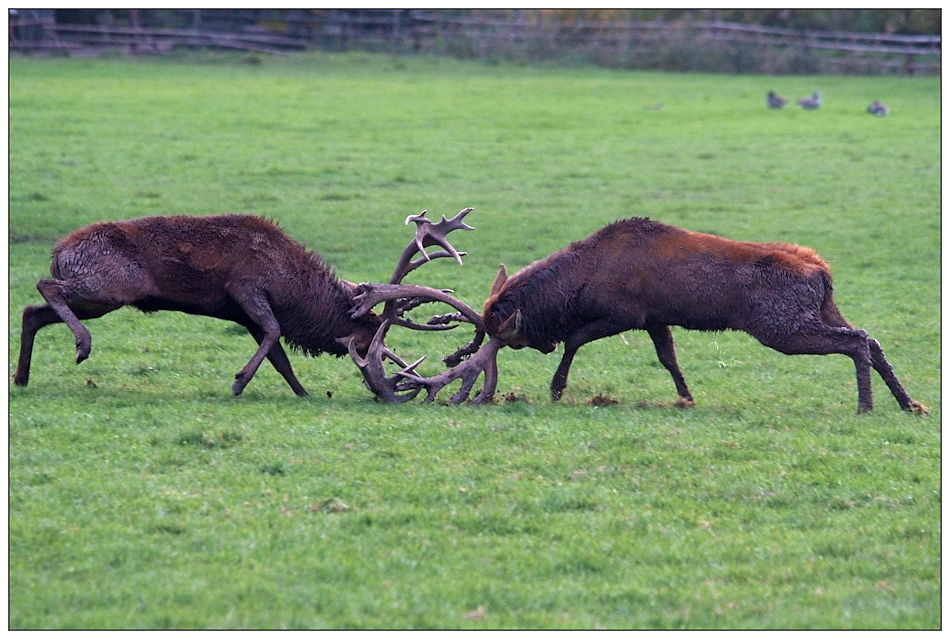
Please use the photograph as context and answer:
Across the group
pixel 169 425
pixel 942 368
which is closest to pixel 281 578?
pixel 169 425

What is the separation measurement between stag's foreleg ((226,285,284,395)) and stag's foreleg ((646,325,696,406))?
9.55ft

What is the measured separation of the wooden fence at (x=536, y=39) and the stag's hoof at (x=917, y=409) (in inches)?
1185

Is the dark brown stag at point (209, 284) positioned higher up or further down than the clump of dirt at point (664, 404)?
higher up

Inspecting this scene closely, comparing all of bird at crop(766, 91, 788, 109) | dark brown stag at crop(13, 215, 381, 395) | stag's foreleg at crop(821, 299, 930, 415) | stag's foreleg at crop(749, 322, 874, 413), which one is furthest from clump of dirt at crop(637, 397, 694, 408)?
bird at crop(766, 91, 788, 109)

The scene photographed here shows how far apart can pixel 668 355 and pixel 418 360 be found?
2001 mm

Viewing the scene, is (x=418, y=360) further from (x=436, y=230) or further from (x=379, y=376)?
(x=436, y=230)

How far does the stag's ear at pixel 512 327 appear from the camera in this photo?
936 centimetres

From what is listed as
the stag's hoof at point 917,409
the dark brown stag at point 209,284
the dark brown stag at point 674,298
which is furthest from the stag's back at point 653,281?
the dark brown stag at point 209,284

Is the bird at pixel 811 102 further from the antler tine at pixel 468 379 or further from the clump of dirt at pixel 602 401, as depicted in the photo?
the antler tine at pixel 468 379

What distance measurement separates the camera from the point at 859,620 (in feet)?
17.9

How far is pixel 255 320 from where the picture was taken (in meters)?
9.15

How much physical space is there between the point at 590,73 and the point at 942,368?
27083mm

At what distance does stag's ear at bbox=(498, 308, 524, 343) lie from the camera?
9.36 meters

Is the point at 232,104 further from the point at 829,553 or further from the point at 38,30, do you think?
the point at 829,553
